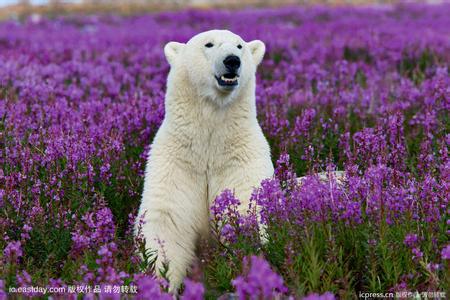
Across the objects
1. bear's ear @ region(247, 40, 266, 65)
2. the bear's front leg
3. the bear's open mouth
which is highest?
bear's ear @ region(247, 40, 266, 65)

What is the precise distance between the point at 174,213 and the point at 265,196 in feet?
2.74

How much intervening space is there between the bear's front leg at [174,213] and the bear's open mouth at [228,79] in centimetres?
64

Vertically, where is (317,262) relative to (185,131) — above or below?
below

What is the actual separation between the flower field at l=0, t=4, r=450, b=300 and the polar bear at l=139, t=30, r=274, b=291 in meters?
0.20

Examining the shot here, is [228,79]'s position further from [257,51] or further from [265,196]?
[265,196]

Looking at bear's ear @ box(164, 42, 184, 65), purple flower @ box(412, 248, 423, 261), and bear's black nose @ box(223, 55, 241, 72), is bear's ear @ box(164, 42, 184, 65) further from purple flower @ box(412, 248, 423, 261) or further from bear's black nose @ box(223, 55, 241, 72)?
purple flower @ box(412, 248, 423, 261)

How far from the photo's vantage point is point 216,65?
4719 mm

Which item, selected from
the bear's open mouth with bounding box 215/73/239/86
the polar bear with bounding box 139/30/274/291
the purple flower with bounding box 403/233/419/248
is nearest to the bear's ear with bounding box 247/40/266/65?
the polar bear with bounding box 139/30/274/291

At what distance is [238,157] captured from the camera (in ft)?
15.6

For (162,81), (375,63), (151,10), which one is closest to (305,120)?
(162,81)

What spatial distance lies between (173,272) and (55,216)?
825mm

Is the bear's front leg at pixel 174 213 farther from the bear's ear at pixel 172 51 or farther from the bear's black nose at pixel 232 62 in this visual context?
the bear's ear at pixel 172 51

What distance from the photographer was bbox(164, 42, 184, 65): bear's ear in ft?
17.2

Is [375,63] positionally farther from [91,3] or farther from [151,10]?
[91,3]
